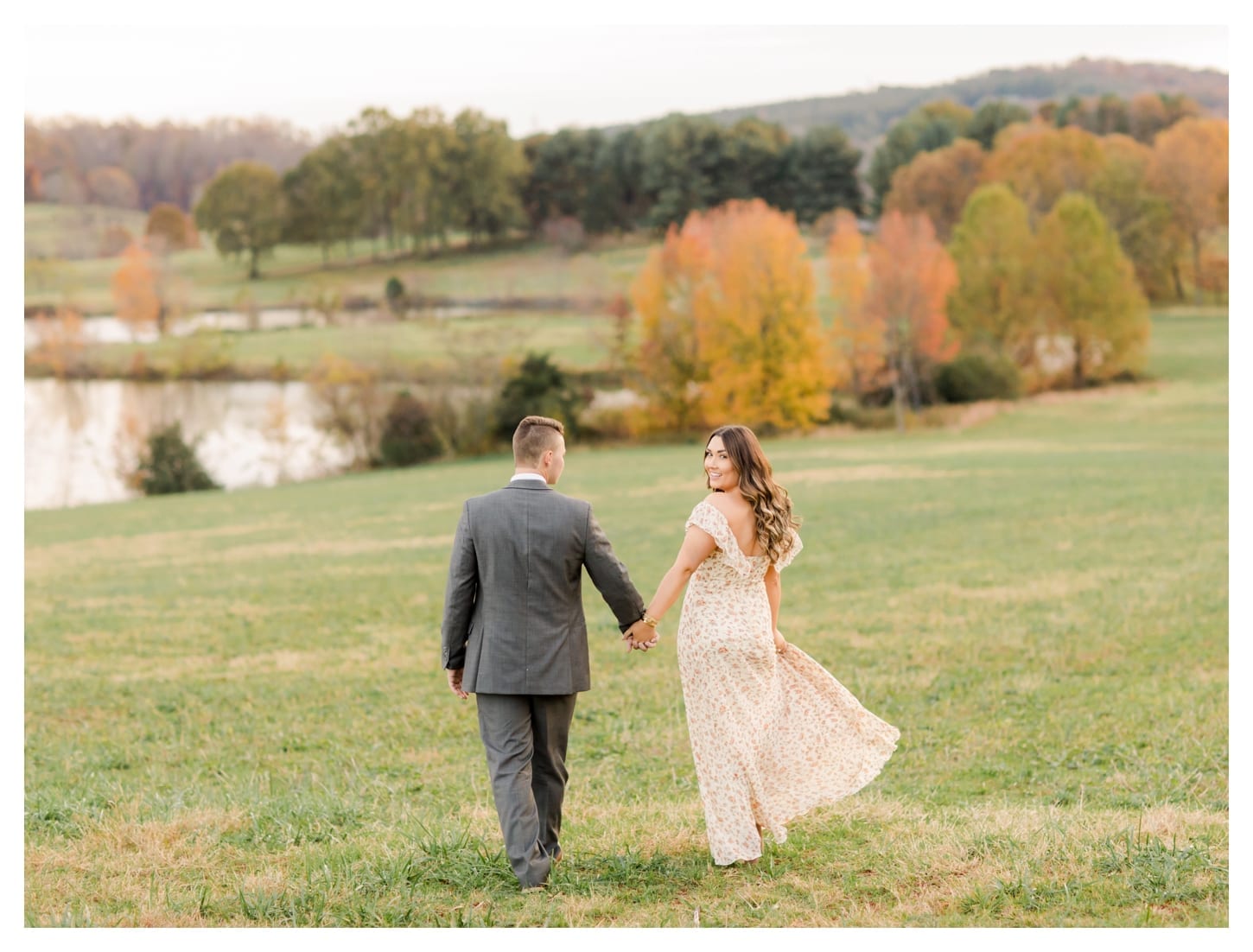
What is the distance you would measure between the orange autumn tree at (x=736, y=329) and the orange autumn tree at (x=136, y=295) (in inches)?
1361

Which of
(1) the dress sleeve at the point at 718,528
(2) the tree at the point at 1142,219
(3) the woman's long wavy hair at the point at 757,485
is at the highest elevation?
(2) the tree at the point at 1142,219

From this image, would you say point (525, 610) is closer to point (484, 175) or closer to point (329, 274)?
point (329, 274)

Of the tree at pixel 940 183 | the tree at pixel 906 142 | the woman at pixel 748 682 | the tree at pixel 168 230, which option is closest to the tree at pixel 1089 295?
the tree at pixel 940 183

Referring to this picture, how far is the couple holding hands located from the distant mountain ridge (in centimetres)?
11187

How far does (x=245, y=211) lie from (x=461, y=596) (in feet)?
290

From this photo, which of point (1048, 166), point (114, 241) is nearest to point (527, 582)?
point (1048, 166)

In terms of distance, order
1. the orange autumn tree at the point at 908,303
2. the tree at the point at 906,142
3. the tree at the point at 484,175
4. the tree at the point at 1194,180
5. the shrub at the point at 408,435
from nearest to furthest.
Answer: the shrub at the point at 408,435, the orange autumn tree at the point at 908,303, the tree at the point at 1194,180, the tree at the point at 484,175, the tree at the point at 906,142

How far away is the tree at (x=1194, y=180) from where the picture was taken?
250 ft

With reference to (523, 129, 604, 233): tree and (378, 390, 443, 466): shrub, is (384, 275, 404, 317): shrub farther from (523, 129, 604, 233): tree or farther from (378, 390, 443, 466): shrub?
(378, 390, 443, 466): shrub

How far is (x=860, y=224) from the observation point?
9394cm

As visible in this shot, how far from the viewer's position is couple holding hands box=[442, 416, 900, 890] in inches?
221

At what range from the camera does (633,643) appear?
19.4 ft

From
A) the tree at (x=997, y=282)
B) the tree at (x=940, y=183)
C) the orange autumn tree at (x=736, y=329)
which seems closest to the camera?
the orange autumn tree at (x=736, y=329)

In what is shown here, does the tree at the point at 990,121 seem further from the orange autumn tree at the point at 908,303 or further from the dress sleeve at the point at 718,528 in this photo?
the dress sleeve at the point at 718,528
